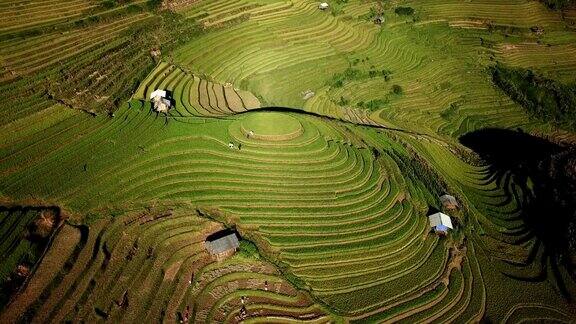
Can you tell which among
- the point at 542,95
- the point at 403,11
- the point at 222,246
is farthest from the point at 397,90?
the point at 222,246

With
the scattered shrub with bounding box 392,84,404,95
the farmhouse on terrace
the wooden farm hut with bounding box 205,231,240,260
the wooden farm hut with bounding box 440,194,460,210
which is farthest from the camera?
the scattered shrub with bounding box 392,84,404,95

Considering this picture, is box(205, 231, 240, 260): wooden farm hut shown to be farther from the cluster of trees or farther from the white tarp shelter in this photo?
the cluster of trees

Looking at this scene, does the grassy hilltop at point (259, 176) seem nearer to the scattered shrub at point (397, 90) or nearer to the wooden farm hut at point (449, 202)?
the scattered shrub at point (397, 90)

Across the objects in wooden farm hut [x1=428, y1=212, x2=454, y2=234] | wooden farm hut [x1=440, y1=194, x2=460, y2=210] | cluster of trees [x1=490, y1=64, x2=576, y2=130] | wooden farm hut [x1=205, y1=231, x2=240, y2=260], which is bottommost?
cluster of trees [x1=490, y1=64, x2=576, y2=130]

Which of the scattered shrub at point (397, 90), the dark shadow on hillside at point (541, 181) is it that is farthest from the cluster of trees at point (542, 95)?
the scattered shrub at point (397, 90)

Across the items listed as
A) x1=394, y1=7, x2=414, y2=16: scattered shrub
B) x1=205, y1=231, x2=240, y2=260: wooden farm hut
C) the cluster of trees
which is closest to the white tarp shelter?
x1=205, y1=231, x2=240, y2=260: wooden farm hut

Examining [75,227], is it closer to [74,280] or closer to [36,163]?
[74,280]
